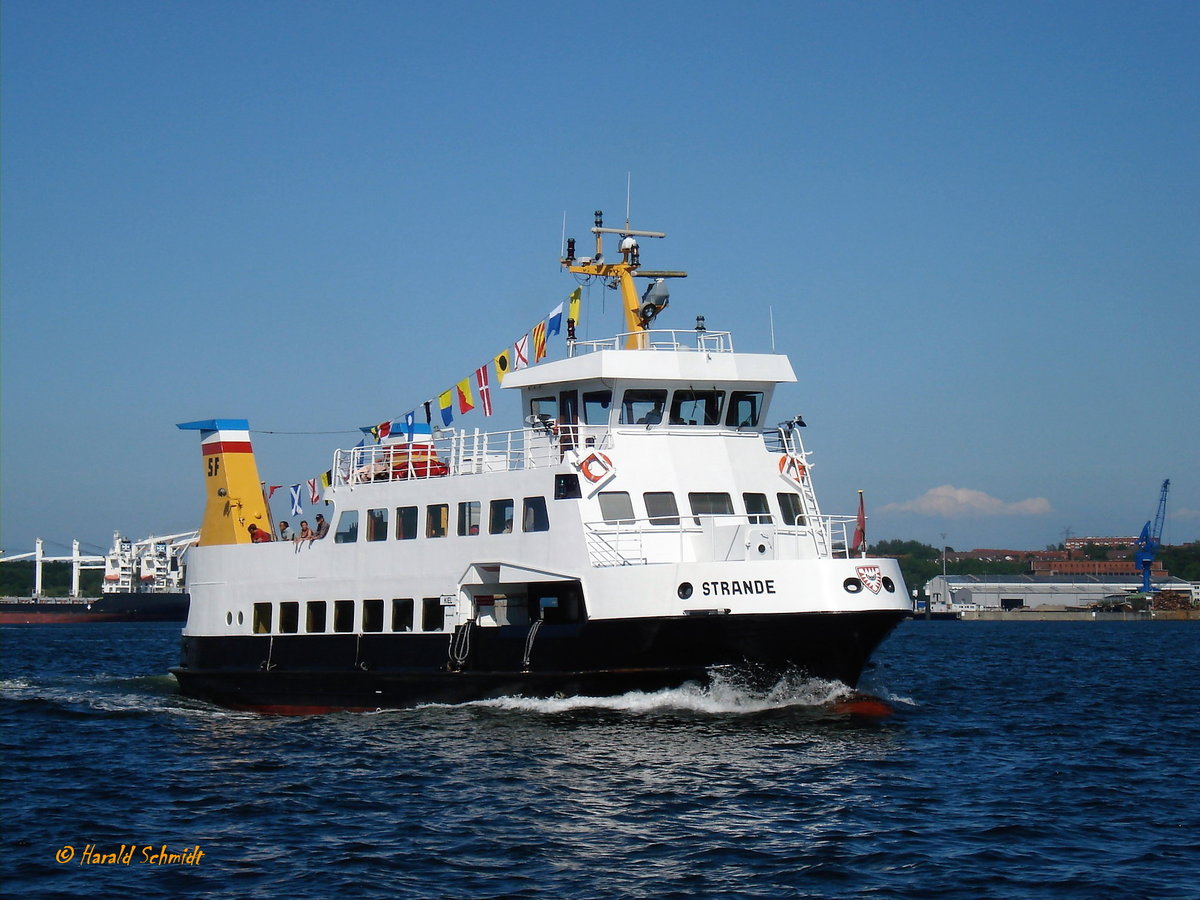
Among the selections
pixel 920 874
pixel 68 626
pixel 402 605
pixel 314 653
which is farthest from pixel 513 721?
pixel 68 626

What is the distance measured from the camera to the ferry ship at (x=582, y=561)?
19203 mm

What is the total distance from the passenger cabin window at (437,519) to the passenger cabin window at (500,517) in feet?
3.49

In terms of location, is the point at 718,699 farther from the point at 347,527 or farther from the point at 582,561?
the point at 347,527

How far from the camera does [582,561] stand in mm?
20016

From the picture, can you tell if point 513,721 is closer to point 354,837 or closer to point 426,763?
point 426,763

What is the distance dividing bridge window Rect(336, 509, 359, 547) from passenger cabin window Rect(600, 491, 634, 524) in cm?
560

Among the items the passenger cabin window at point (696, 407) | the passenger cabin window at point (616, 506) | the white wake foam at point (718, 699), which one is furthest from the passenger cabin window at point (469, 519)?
the passenger cabin window at point (696, 407)

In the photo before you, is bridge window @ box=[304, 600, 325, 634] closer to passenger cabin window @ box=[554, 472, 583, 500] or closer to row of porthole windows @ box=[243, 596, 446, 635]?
row of porthole windows @ box=[243, 596, 446, 635]

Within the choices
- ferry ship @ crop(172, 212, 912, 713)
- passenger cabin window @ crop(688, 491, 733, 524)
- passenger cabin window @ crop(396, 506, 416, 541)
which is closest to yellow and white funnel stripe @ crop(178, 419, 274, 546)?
ferry ship @ crop(172, 212, 912, 713)

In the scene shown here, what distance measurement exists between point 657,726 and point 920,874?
22.7ft

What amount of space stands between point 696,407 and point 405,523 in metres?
5.56

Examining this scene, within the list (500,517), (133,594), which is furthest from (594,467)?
(133,594)

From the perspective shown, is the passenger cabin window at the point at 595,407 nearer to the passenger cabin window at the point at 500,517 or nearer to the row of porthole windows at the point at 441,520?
the row of porthole windows at the point at 441,520

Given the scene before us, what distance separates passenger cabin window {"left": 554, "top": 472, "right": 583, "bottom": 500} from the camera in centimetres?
2045
